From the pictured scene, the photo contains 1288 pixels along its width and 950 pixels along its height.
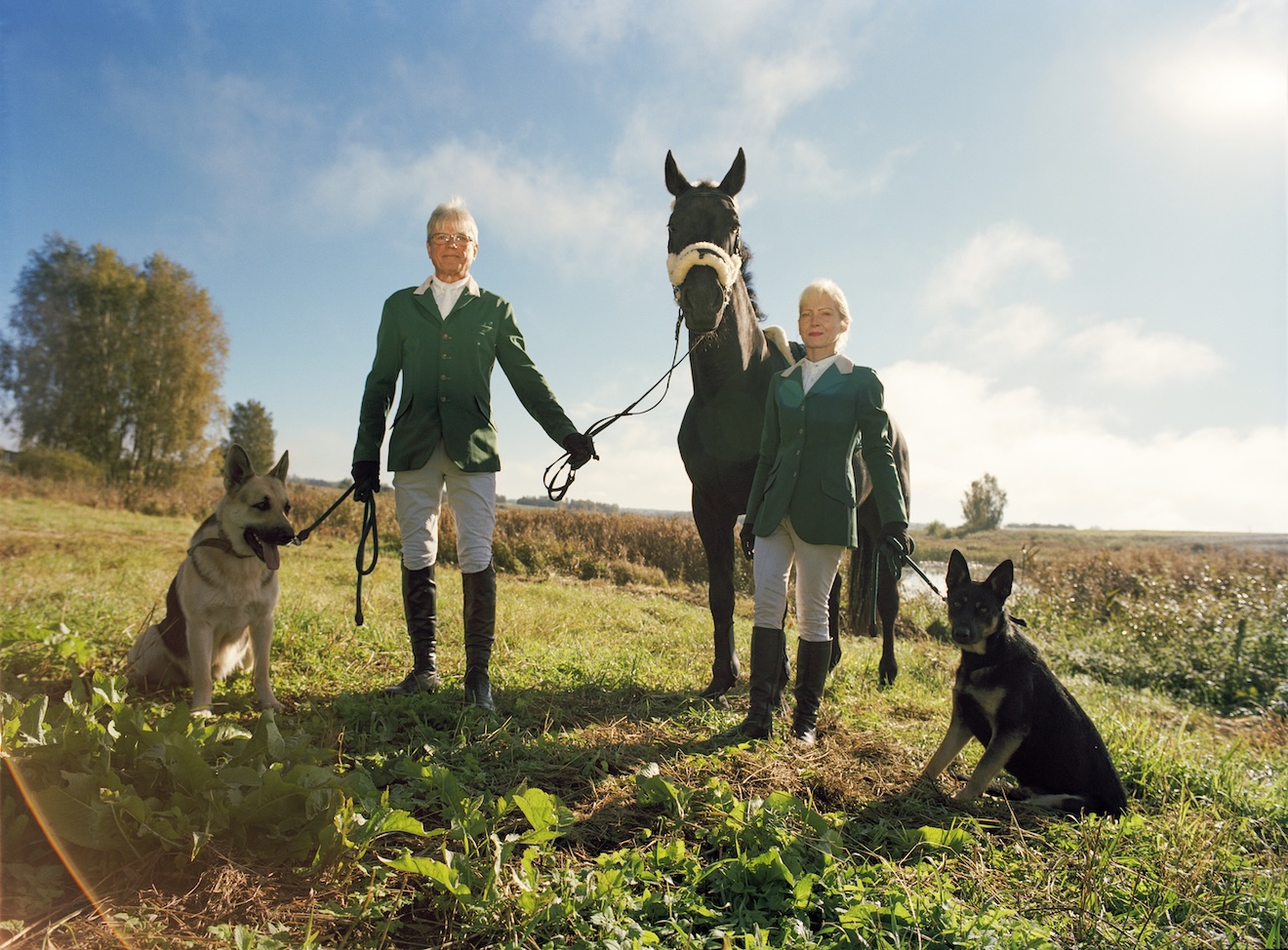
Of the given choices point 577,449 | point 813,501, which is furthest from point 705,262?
point 813,501

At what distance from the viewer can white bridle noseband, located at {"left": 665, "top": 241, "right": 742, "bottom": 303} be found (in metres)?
4.14

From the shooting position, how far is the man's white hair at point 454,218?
4297 mm

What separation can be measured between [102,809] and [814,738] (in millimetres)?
3253

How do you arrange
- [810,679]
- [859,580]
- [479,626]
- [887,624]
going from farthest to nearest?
1. [859,580]
2. [887,624]
3. [479,626]
4. [810,679]

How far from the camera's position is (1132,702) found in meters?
7.32

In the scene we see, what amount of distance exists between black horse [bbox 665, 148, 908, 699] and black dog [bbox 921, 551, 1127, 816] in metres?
0.83

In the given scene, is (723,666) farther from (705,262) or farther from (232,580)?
(232,580)

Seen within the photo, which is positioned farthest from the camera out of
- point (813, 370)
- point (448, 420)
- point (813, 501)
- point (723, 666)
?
point (723, 666)

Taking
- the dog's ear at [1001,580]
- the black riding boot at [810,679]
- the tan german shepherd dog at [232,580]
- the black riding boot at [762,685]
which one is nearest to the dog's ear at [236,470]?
the tan german shepherd dog at [232,580]

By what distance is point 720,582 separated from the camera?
4828 millimetres

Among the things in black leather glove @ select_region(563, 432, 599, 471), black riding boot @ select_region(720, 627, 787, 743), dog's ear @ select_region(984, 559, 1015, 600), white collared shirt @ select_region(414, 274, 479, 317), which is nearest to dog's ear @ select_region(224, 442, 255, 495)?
white collared shirt @ select_region(414, 274, 479, 317)

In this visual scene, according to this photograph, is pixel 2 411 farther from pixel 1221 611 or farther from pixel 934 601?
pixel 1221 611

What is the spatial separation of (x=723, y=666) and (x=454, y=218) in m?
3.50

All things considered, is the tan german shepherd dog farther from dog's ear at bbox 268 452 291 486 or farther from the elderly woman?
the elderly woman
